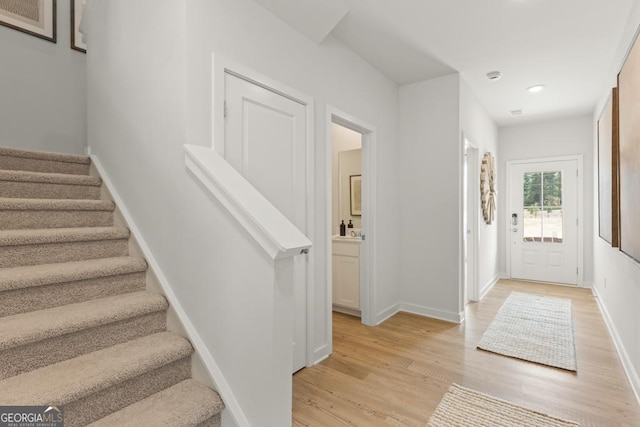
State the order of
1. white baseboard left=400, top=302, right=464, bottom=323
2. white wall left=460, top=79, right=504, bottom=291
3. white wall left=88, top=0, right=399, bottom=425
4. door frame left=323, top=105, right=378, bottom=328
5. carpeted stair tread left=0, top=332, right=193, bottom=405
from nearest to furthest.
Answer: carpeted stair tread left=0, top=332, right=193, bottom=405
white wall left=88, top=0, right=399, bottom=425
door frame left=323, top=105, right=378, bottom=328
white baseboard left=400, top=302, right=464, bottom=323
white wall left=460, top=79, right=504, bottom=291

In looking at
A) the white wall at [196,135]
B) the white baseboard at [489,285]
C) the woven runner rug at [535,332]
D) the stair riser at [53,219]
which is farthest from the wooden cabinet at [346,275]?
the stair riser at [53,219]

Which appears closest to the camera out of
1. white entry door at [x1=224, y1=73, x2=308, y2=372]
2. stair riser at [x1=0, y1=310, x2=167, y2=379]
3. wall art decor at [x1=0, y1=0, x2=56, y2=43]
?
stair riser at [x1=0, y1=310, x2=167, y2=379]

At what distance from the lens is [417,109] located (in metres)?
3.81

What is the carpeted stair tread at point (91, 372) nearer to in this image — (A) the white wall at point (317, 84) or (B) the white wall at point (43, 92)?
(A) the white wall at point (317, 84)

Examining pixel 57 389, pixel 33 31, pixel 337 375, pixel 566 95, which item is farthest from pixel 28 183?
pixel 566 95

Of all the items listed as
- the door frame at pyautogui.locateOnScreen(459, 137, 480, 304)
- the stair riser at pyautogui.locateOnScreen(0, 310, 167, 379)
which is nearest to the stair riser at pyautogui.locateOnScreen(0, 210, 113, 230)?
the stair riser at pyautogui.locateOnScreen(0, 310, 167, 379)

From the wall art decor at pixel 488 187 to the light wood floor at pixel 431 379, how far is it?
188cm

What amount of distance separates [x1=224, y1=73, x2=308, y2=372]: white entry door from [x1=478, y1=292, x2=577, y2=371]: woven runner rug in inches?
67.7

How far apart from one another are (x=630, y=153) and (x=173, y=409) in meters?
2.90

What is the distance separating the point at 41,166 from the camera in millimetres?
2467

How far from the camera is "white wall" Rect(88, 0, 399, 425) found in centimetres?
145

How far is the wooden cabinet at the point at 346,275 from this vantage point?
3.64 metres

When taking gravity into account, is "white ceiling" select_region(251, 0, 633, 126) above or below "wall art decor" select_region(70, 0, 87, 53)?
below

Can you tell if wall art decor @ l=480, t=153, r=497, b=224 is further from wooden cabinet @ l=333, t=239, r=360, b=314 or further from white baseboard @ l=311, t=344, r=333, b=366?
white baseboard @ l=311, t=344, r=333, b=366
